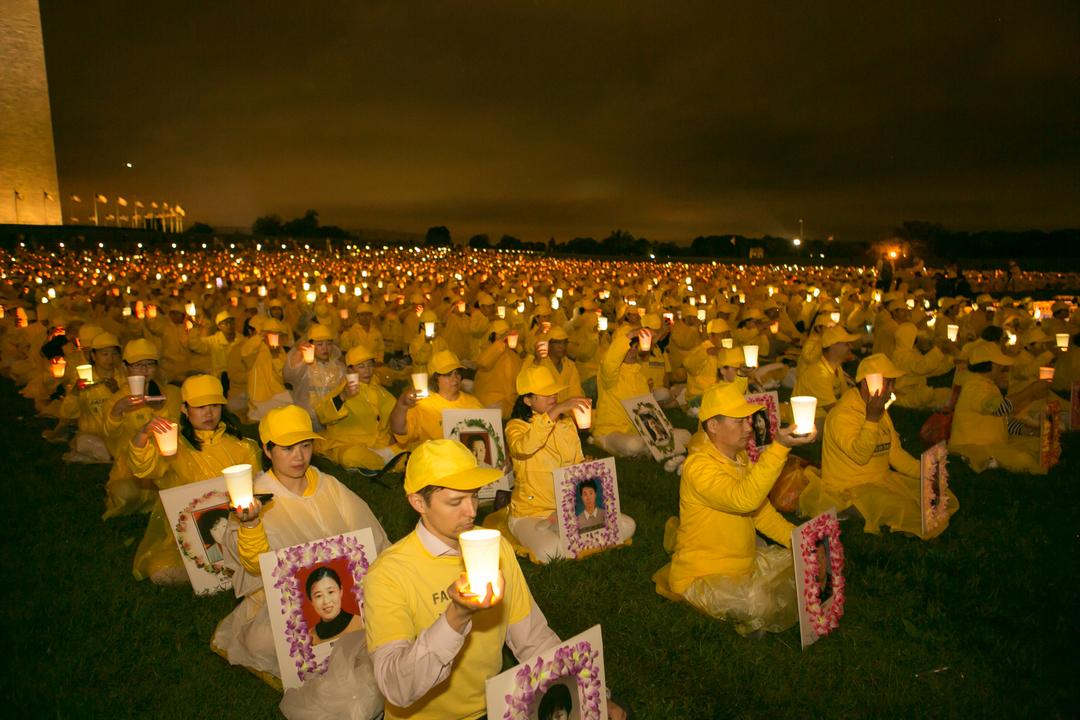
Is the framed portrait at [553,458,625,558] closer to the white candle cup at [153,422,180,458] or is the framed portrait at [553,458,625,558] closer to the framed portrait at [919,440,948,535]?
the framed portrait at [919,440,948,535]

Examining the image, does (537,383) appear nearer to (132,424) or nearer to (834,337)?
(132,424)

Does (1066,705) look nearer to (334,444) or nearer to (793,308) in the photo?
(334,444)

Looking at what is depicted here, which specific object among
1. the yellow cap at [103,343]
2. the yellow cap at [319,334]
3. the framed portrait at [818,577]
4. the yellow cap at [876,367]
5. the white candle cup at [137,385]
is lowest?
the framed portrait at [818,577]

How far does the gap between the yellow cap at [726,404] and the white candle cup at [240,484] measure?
2994 mm

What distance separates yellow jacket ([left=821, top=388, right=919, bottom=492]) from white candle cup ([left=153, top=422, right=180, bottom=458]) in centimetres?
598

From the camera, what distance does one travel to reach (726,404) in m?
5.14

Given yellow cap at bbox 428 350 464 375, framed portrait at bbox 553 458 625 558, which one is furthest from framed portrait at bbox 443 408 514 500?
framed portrait at bbox 553 458 625 558

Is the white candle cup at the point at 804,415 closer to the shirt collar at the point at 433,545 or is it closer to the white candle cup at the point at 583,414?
the white candle cup at the point at 583,414

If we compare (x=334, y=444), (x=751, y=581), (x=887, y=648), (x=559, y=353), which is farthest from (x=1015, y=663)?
(x=334, y=444)

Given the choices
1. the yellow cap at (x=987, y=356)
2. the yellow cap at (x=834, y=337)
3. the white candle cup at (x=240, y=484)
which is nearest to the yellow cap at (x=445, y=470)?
the white candle cup at (x=240, y=484)

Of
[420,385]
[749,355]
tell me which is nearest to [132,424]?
[420,385]

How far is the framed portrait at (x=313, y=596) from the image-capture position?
447 centimetres

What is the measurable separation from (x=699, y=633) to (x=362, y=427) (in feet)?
19.4

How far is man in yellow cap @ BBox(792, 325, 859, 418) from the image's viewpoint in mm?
9758
